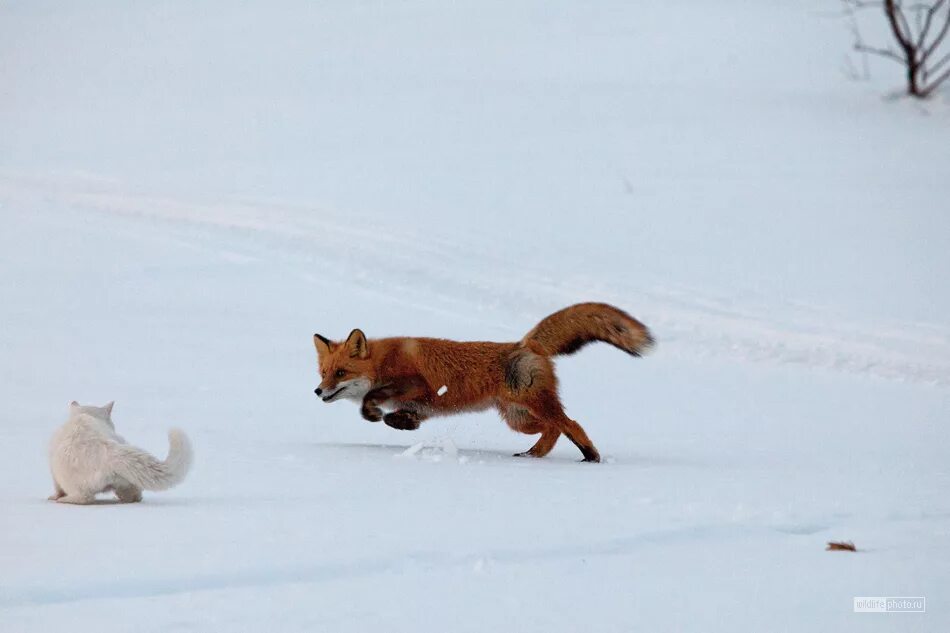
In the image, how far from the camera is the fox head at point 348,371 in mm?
7762

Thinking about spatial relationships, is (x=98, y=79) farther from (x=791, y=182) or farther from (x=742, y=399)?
(x=742, y=399)

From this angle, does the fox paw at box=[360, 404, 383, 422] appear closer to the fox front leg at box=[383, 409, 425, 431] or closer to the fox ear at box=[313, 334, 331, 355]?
the fox front leg at box=[383, 409, 425, 431]

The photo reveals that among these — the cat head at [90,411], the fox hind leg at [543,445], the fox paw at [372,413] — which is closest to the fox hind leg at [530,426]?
the fox hind leg at [543,445]

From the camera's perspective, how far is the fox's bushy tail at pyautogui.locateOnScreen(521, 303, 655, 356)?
293 inches

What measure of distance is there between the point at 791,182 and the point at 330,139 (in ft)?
25.3

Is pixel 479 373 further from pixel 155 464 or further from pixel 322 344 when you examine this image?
pixel 155 464

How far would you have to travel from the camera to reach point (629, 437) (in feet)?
28.7

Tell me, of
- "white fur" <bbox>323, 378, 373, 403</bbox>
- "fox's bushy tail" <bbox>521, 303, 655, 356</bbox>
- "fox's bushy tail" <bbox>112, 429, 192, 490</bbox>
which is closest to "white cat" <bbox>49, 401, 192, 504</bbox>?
"fox's bushy tail" <bbox>112, 429, 192, 490</bbox>

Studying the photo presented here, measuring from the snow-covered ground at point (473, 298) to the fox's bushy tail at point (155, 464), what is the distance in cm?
14

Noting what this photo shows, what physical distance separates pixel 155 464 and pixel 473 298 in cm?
779

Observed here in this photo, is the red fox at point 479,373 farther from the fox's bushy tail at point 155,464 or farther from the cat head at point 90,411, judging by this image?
the fox's bushy tail at point 155,464

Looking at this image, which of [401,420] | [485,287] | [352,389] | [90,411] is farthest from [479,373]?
[485,287]

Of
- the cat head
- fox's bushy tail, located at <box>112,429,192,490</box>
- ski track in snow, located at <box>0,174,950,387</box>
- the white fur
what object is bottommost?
ski track in snow, located at <box>0,174,950,387</box>

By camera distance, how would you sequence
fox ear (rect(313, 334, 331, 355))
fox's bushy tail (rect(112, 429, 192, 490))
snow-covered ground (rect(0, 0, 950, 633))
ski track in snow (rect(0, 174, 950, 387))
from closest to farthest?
snow-covered ground (rect(0, 0, 950, 633)), fox's bushy tail (rect(112, 429, 192, 490)), fox ear (rect(313, 334, 331, 355)), ski track in snow (rect(0, 174, 950, 387))
